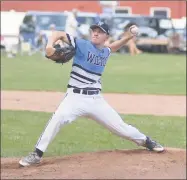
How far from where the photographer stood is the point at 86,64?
296 inches

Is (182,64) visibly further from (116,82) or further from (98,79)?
(98,79)

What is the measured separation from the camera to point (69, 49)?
24.0 feet

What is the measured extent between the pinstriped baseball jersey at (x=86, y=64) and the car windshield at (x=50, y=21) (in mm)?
31119

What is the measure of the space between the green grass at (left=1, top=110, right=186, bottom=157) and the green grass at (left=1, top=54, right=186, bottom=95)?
5100 mm

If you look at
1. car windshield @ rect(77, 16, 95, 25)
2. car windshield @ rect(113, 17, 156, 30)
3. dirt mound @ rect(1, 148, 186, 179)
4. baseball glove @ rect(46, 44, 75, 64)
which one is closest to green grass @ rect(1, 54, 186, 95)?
dirt mound @ rect(1, 148, 186, 179)

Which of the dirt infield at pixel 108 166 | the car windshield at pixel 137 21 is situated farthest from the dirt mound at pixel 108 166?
the car windshield at pixel 137 21

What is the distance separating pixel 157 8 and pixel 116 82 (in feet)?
96.8

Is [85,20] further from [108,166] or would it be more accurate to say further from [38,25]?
[108,166]

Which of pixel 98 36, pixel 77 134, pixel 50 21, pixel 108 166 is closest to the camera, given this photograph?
pixel 108 166

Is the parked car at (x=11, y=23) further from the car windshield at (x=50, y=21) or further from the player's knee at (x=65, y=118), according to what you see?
the player's knee at (x=65, y=118)

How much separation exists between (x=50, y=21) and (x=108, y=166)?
105ft

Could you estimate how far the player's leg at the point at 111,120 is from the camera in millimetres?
7688

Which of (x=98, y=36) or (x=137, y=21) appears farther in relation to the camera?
(x=137, y=21)

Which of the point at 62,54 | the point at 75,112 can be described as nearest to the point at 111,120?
the point at 75,112
